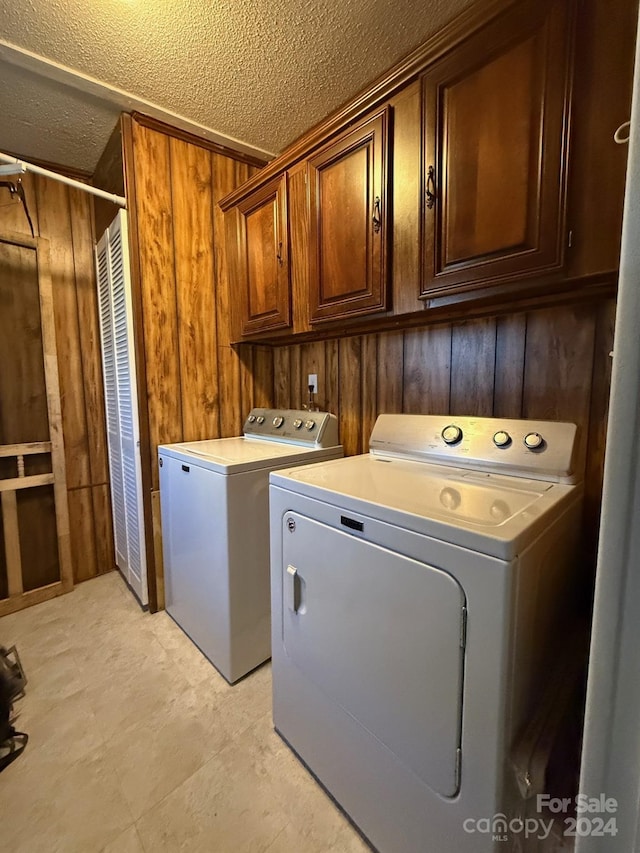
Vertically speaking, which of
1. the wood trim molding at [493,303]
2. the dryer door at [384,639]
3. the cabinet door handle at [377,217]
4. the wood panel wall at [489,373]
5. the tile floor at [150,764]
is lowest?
the tile floor at [150,764]

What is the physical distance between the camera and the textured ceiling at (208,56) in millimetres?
1307

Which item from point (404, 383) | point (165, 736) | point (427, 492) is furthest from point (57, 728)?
point (404, 383)

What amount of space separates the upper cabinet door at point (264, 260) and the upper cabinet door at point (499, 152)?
768mm

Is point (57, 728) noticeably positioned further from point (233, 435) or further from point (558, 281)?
point (558, 281)

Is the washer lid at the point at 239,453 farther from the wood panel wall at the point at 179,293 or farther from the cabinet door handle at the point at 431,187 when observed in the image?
the cabinet door handle at the point at 431,187

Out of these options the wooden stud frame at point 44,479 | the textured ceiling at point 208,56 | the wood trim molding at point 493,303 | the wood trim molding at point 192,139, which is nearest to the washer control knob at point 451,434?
the wood trim molding at point 493,303

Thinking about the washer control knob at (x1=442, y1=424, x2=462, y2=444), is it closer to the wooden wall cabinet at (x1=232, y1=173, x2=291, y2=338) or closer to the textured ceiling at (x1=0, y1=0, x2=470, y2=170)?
the wooden wall cabinet at (x1=232, y1=173, x2=291, y2=338)

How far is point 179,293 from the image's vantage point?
2.03 meters

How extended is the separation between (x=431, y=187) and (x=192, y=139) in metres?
1.52

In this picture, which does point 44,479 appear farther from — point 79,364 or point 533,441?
point 533,441

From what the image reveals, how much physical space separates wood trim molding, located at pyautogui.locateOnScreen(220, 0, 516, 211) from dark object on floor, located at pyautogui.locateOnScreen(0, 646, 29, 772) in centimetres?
250

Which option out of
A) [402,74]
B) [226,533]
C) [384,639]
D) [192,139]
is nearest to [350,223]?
[402,74]

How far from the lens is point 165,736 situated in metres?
1.37

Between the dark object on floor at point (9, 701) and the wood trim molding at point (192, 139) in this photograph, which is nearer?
the dark object on floor at point (9, 701)
